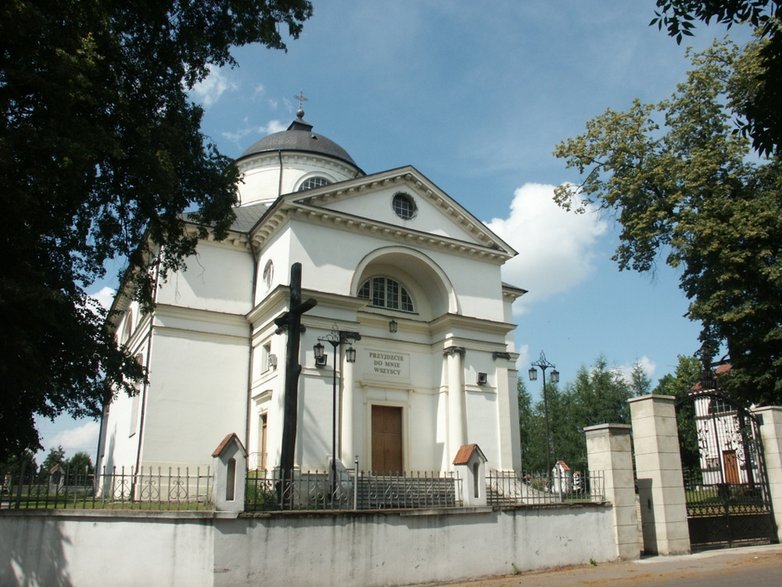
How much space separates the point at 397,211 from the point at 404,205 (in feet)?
1.49

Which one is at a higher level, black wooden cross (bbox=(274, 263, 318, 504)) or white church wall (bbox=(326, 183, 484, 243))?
white church wall (bbox=(326, 183, 484, 243))

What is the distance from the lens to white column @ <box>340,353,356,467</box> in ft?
65.6

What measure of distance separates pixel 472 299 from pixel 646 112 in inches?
369

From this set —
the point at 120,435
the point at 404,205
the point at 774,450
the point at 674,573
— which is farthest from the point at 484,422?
the point at 120,435

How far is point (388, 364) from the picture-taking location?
23.2 m

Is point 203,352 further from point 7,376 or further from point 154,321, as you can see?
point 7,376

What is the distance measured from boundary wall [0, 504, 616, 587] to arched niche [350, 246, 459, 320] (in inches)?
434

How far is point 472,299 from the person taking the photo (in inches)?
955

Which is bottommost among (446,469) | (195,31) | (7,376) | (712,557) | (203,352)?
(712,557)

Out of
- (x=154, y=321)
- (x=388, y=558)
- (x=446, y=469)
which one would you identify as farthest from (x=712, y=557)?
(x=154, y=321)

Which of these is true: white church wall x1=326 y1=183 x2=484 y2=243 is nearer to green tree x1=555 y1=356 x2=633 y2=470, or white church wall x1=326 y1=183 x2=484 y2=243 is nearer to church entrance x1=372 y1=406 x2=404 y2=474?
church entrance x1=372 y1=406 x2=404 y2=474

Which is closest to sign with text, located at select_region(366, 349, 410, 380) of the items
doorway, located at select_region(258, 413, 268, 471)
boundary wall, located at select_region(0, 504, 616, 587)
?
doorway, located at select_region(258, 413, 268, 471)

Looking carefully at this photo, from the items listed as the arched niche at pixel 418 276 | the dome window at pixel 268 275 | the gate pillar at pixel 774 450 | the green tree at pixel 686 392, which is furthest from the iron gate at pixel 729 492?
the green tree at pixel 686 392

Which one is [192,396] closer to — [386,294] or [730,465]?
[386,294]
